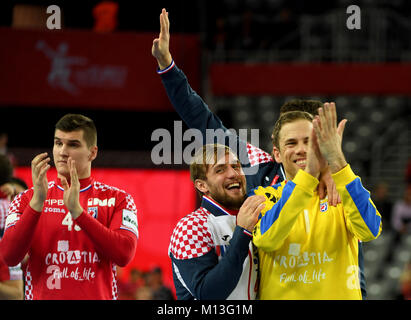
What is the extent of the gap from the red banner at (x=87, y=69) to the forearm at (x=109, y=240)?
677 centimetres

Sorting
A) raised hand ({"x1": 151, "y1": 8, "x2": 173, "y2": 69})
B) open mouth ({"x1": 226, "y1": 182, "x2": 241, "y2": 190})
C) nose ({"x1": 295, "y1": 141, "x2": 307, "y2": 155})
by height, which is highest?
raised hand ({"x1": 151, "y1": 8, "x2": 173, "y2": 69})

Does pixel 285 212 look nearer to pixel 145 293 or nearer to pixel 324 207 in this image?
pixel 324 207

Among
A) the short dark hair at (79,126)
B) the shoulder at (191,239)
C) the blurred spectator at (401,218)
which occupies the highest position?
the blurred spectator at (401,218)

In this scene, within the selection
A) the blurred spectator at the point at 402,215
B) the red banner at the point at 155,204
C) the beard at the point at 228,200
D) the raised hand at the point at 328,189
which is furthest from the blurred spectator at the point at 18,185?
the blurred spectator at the point at 402,215

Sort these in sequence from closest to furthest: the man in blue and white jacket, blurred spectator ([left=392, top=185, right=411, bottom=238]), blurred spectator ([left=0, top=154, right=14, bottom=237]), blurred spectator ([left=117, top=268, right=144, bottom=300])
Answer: the man in blue and white jacket
blurred spectator ([left=0, top=154, right=14, bottom=237])
blurred spectator ([left=117, top=268, right=144, bottom=300])
blurred spectator ([left=392, top=185, right=411, bottom=238])

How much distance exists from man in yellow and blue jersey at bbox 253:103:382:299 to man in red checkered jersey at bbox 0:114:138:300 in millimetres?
692

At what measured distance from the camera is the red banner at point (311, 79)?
10.4 meters

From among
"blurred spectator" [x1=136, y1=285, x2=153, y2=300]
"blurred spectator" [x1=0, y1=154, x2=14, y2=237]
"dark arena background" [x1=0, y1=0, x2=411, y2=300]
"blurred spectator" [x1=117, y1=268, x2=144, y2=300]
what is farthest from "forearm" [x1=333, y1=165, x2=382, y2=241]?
"dark arena background" [x1=0, y1=0, x2=411, y2=300]

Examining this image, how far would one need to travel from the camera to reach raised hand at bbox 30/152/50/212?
278cm

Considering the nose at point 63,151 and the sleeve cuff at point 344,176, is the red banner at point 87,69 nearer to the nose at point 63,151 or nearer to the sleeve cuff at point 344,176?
the nose at point 63,151

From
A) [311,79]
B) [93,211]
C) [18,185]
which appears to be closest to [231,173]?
[93,211]

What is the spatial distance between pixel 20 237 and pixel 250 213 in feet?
3.43

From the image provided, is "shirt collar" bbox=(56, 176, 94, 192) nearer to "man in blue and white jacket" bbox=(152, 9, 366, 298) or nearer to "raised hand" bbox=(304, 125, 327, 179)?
"man in blue and white jacket" bbox=(152, 9, 366, 298)

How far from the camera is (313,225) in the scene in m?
2.67
